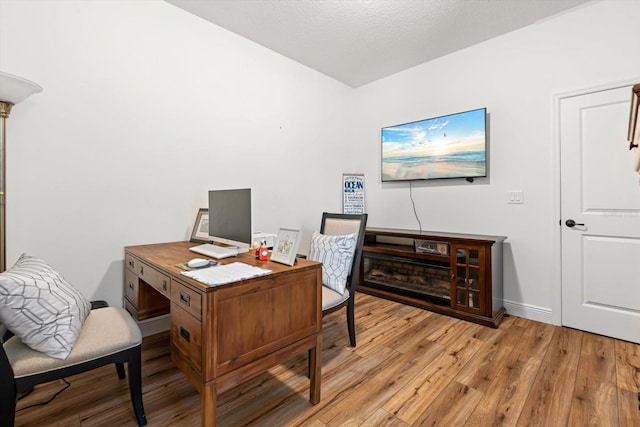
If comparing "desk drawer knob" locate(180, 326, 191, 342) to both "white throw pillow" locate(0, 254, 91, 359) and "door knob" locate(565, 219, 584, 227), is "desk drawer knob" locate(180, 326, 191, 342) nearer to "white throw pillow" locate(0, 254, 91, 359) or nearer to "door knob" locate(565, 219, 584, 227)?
"white throw pillow" locate(0, 254, 91, 359)

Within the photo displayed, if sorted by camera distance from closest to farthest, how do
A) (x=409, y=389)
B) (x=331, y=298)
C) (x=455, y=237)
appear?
(x=409, y=389)
(x=331, y=298)
(x=455, y=237)

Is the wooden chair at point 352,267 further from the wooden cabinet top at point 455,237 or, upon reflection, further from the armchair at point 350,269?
the wooden cabinet top at point 455,237

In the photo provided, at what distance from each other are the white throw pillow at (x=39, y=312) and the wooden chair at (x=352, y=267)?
1290 millimetres

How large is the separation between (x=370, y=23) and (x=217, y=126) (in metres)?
1.66

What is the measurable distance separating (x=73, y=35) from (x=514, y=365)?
12.0 ft

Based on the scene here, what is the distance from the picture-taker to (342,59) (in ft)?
10.8

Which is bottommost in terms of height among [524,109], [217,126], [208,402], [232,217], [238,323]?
[208,402]

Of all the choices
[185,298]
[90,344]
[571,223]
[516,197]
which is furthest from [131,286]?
[571,223]

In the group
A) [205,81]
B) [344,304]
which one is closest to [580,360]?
[344,304]

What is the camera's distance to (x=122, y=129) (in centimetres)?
217

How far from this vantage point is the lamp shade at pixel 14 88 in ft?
4.89

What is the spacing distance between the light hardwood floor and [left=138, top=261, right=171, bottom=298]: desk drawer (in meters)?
0.61

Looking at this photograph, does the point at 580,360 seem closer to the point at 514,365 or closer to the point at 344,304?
the point at 514,365

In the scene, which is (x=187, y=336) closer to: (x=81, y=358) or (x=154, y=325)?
(x=81, y=358)
